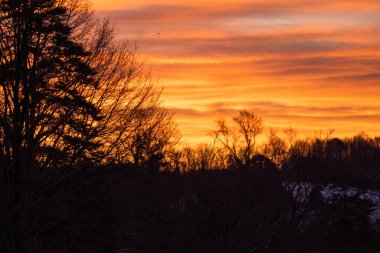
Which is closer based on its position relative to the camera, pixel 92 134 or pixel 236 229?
pixel 92 134

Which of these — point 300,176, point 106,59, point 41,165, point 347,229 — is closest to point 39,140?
point 41,165

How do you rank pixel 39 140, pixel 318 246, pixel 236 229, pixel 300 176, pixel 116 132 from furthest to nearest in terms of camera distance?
pixel 300 176 < pixel 318 246 < pixel 236 229 < pixel 116 132 < pixel 39 140

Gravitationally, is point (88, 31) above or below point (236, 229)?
above

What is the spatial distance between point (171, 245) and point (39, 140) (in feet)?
30.1

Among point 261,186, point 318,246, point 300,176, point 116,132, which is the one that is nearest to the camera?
point 116,132

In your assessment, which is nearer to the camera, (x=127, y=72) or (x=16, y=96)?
(x=16, y=96)

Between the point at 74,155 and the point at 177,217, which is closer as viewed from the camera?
the point at 74,155

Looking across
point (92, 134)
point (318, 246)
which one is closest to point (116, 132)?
point (92, 134)

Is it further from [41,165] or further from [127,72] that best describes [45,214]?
[127,72]

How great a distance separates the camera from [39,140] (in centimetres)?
2389

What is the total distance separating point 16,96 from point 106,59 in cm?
383

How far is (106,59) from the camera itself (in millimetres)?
26750

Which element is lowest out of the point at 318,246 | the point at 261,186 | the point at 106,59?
the point at 318,246

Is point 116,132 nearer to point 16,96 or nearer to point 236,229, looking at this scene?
point 16,96
